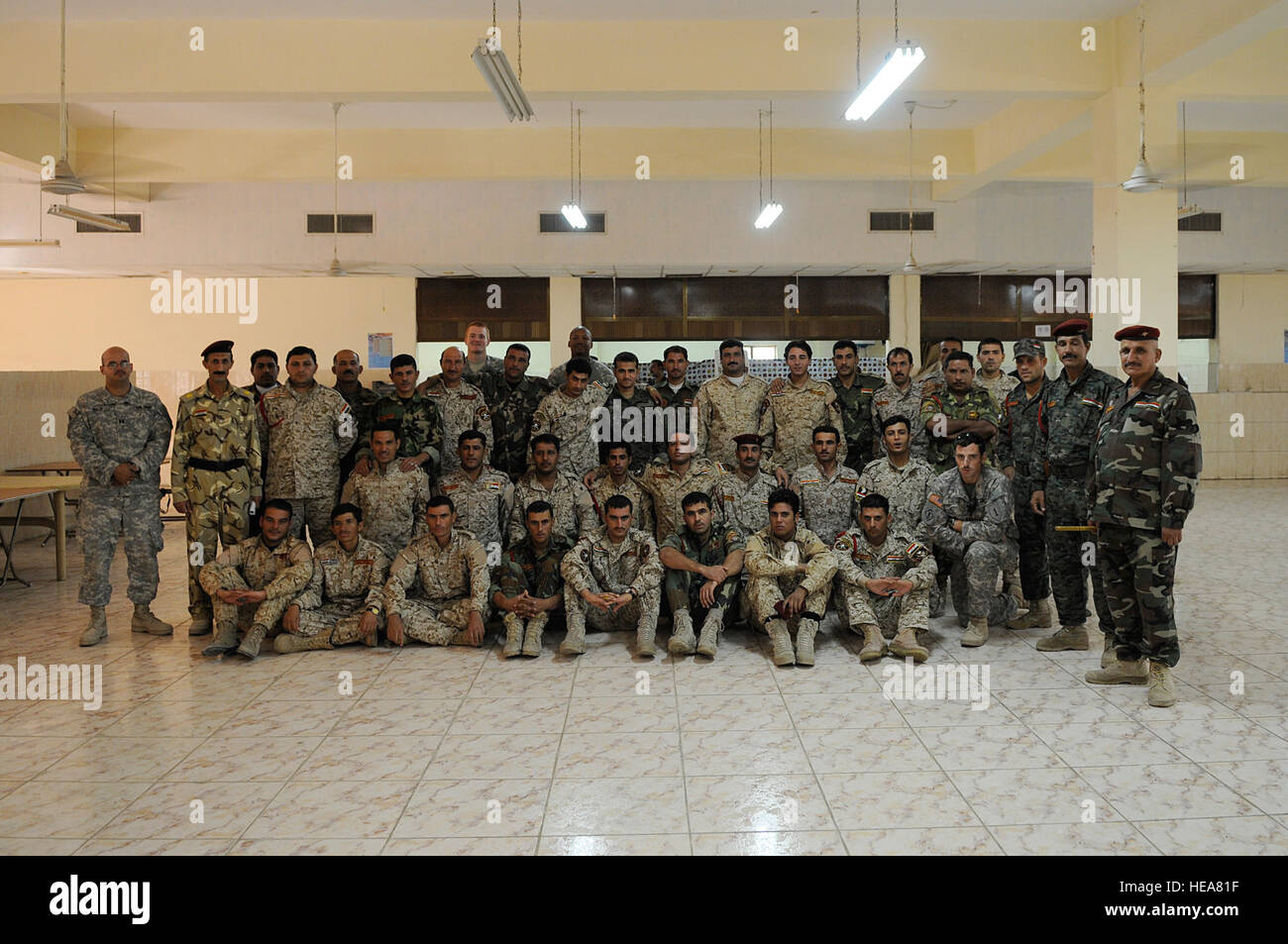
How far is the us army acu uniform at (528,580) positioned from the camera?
205 inches

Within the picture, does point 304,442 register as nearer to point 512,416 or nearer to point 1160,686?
point 512,416

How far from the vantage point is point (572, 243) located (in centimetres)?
1228

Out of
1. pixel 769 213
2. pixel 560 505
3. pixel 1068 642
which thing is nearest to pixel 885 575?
pixel 1068 642

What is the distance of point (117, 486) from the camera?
5.65 m

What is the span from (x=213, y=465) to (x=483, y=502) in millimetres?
1565

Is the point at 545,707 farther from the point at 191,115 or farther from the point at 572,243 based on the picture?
the point at 572,243

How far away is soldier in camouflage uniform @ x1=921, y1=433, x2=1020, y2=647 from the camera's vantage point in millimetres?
5336

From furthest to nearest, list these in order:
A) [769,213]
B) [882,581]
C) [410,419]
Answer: [769,213], [410,419], [882,581]

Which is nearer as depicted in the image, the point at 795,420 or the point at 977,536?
the point at 977,536

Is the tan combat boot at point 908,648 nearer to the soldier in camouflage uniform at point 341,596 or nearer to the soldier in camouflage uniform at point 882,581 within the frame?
the soldier in camouflage uniform at point 882,581

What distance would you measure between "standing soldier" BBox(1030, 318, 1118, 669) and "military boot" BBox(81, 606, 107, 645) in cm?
523
